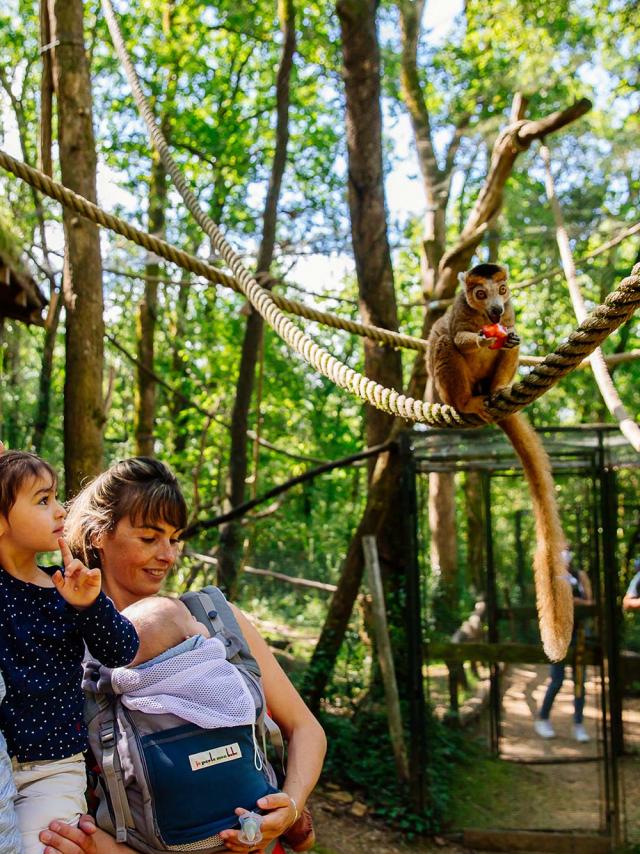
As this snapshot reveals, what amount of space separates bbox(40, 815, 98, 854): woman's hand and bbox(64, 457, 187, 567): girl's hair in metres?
0.45

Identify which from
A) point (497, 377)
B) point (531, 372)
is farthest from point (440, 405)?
point (497, 377)

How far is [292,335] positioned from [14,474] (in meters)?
1.05

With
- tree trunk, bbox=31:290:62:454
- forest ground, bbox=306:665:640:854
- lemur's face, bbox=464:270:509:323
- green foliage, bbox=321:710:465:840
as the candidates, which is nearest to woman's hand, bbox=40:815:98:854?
lemur's face, bbox=464:270:509:323

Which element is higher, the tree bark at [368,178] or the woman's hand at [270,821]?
the tree bark at [368,178]

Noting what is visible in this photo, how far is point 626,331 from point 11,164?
7844 millimetres

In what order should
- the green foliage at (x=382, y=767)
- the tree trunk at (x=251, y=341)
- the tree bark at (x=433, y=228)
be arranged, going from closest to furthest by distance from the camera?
1. the green foliage at (x=382, y=767)
2. the tree trunk at (x=251, y=341)
3. the tree bark at (x=433, y=228)

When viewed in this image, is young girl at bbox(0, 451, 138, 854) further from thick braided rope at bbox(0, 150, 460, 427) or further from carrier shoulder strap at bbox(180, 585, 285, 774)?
thick braided rope at bbox(0, 150, 460, 427)

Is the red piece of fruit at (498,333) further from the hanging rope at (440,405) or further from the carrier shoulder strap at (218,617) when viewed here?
the carrier shoulder strap at (218,617)

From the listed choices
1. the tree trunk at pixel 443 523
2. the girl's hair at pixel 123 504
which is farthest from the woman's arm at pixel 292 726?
the tree trunk at pixel 443 523

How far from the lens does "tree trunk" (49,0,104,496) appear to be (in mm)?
3453

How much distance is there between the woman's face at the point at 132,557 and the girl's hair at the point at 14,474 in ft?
0.64

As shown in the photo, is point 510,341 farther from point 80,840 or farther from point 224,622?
point 80,840

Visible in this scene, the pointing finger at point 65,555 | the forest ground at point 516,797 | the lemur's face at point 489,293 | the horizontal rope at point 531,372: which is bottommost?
the forest ground at point 516,797

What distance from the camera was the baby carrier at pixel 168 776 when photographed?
1.38 m
